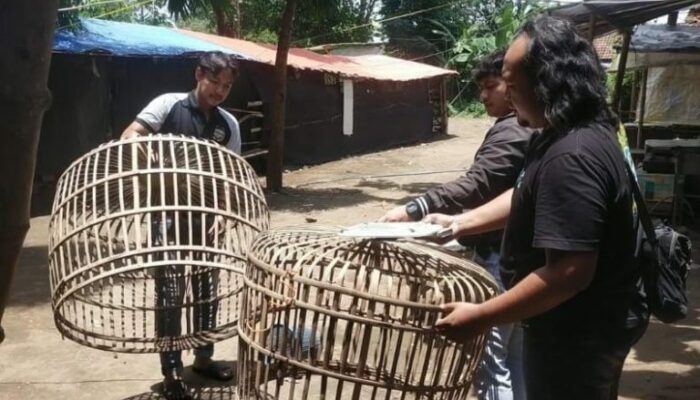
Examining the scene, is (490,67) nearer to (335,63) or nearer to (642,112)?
(642,112)

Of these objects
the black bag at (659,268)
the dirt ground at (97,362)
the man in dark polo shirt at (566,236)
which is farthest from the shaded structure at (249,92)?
the black bag at (659,268)

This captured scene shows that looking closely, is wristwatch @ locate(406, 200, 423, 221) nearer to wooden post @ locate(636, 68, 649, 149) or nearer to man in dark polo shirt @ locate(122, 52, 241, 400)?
man in dark polo shirt @ locate(122, 52, 241, 400)

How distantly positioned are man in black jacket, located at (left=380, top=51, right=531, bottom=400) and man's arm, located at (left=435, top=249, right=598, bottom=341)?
3.11ft

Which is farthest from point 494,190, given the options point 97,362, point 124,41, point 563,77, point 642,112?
point 642,112

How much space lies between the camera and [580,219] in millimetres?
1745

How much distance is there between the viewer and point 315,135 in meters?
14.9

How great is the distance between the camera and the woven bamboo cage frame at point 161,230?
2.92 metres

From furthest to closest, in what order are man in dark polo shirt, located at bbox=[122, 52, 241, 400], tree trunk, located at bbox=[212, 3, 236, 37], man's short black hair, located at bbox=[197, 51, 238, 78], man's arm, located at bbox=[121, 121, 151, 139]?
1. tree trunk, located at bbox=[212, 3, 236, 37]
2. man's short black hair, located at bbox=[197, 51, 238, 78]
3. man's arm, located at bbox=[121, 121, 151, 139]
4. man in dark polo shirt, located at bbox=[122, 52, 241, 400]

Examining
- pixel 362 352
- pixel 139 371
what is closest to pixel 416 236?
pixel 362 352

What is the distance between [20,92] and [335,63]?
15.6 m

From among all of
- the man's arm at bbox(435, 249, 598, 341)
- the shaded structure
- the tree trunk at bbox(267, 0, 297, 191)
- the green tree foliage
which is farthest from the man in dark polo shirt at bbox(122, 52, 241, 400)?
the green tree foliage

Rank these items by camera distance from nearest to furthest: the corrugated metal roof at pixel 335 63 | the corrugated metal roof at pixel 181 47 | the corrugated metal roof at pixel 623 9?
the corrugated metal roof at pixel 623 9
the corrugated metal roof at pixel 181 47
the corrugated metal roof at pixel 335 63

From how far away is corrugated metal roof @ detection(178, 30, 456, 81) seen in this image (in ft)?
45.3

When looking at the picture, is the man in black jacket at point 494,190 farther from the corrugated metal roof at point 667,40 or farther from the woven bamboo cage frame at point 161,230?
the corrugated metal roof at point 667,40
